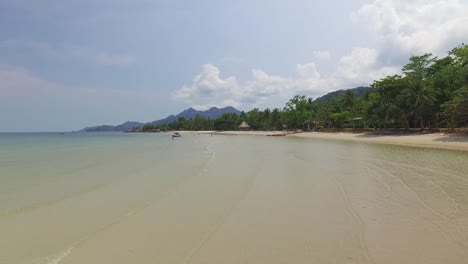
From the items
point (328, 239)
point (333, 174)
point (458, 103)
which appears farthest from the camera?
point (458, 103)

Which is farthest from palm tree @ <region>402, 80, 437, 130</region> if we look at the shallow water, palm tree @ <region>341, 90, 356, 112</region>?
palm tree @ <region>341, 90, 356, 112</region>

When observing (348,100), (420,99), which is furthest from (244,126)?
(420,99)

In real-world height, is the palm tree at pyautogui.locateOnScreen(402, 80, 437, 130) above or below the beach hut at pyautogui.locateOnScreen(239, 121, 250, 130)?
above

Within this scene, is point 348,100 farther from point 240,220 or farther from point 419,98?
point 240,220

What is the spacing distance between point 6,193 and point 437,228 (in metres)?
13.3

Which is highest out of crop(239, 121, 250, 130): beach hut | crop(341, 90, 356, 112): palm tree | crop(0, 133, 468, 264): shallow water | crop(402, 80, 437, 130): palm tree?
crop(341, 90, 356, 112): palm tree

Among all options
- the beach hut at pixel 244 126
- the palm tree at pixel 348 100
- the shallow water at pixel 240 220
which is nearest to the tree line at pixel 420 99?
the palm tree at pixel 348 100

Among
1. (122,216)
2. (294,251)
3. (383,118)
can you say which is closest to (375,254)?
(294,251)

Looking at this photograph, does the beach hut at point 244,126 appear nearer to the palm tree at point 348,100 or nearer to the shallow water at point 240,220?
the palm tree at point 348,100

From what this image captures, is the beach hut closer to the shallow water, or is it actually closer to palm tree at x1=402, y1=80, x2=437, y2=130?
palm tree at x1=402, y1=80, x2=437, y2=130

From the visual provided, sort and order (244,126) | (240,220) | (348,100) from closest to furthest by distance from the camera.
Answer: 1. (240,220)
2. (348,100)
3. (244,126)

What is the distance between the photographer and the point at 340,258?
4.96 meters

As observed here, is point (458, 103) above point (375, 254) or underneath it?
above

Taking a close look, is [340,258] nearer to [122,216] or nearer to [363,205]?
[363,205]
